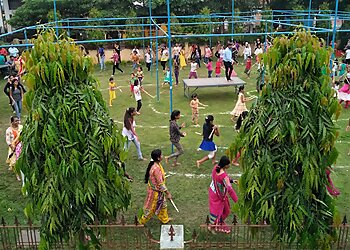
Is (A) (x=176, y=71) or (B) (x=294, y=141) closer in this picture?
(B) (x=294, y=141)

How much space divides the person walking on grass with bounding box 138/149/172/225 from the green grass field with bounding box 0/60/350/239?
25cm

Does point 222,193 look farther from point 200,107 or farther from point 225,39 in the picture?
point 225,39

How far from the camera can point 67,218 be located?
5449mm

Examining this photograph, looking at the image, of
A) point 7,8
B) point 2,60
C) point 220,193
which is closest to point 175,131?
point 220,193

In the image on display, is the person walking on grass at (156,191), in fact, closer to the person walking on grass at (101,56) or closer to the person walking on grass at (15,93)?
the person walking on grass at (15,93)

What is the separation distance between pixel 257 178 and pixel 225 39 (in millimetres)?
21307

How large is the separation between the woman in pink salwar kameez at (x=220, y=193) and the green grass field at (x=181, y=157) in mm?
571

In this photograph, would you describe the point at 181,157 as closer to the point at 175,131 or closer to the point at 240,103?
the point at 175,131

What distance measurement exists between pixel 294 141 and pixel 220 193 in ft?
7.17

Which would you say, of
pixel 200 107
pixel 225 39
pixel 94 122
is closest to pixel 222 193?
pixel 94 122

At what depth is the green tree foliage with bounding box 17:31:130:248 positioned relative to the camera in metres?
5.11

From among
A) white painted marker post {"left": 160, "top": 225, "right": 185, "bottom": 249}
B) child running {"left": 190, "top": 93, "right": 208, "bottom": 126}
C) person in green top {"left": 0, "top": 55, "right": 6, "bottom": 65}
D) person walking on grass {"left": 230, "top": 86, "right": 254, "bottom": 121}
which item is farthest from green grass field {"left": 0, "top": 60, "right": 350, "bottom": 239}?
person in green top {"left": 0, "top": 55, "right": 6, "bottom": 65}

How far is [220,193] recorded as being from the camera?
22.8 feet

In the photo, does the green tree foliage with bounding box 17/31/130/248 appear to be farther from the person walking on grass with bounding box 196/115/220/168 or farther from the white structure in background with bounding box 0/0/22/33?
the white structure in background with bounding box 0/0/22/33
